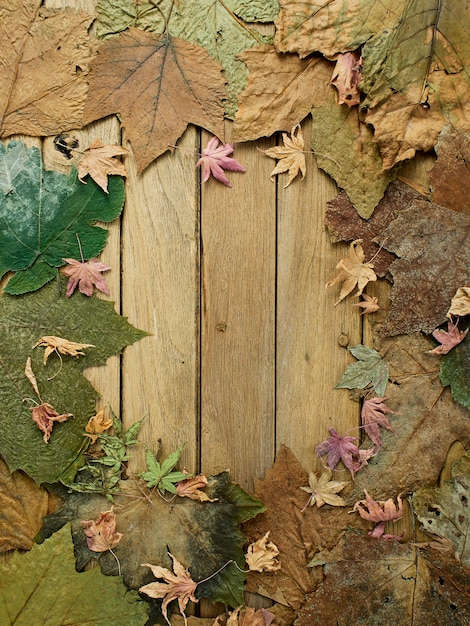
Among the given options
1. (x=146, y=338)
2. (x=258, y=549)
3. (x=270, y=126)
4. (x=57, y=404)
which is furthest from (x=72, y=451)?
(x=270, y=126)

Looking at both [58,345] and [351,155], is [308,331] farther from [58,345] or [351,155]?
[58,345]

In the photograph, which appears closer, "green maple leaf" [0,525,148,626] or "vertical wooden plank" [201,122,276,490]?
"green maple leaf" [0,525,148,626]

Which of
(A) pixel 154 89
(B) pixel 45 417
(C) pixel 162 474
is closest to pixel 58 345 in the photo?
(B) pixel 45 417

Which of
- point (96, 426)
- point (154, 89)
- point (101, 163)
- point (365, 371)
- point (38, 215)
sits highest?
point (154, 89)

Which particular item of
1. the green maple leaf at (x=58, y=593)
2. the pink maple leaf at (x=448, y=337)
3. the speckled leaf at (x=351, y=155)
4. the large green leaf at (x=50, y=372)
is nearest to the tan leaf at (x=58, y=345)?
the large green leaf at (x=50, y=372)

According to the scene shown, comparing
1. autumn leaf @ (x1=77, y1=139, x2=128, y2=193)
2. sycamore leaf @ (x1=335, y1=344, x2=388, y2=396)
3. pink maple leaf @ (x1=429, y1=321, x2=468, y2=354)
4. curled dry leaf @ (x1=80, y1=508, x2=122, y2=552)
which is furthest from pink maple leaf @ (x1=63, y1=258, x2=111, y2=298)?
pink maple leaf @ (x1=429, y1=321, x2=468, y2=354)

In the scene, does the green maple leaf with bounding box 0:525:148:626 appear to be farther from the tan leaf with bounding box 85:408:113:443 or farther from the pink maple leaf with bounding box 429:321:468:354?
the pink maple leaf with bounding box 429:321:468:354
